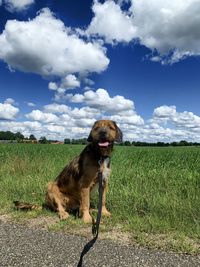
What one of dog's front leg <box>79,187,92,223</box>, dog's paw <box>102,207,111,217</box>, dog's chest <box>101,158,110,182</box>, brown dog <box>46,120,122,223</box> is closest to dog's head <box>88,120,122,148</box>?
brown dog <box>46,120,122,223</box>

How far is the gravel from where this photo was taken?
3730 millimetres

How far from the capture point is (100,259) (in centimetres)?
384

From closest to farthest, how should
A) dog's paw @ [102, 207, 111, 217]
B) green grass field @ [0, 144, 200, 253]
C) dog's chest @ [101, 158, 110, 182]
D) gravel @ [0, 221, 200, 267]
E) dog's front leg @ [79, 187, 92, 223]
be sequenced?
gravel @ [0, 221, 200, 267], green grass field @ [0, 144, 200, 253], dog's front leg @ [79, 187, 92, 223], dog's paw @ [102, 207, 111, 217], dog's chest @ [101, 158, 110, 182]

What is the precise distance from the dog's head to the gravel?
173 cm

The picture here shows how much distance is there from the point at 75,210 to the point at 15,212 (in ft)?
3.72

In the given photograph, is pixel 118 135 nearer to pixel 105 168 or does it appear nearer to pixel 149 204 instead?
pixel 105 168

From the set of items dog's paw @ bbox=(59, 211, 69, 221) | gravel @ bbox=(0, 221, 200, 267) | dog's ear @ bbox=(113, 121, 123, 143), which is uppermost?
dog's ear @ bbox=(113, 121, 123, 143)

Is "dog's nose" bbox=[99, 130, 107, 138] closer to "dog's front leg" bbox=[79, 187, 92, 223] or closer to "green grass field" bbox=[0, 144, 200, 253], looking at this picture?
"dog's front leg" bbox=[79, 187, 92, 223]

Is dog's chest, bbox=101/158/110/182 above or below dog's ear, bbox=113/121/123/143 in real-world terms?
below

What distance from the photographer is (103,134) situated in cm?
580

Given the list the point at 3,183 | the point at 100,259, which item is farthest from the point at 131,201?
the point at 3,183

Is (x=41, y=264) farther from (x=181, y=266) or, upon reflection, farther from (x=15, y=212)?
(x=15, y=212)

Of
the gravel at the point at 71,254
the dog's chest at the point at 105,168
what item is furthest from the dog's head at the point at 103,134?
the gravel at the point at 71,254

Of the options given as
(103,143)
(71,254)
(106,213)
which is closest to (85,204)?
(106,213)
